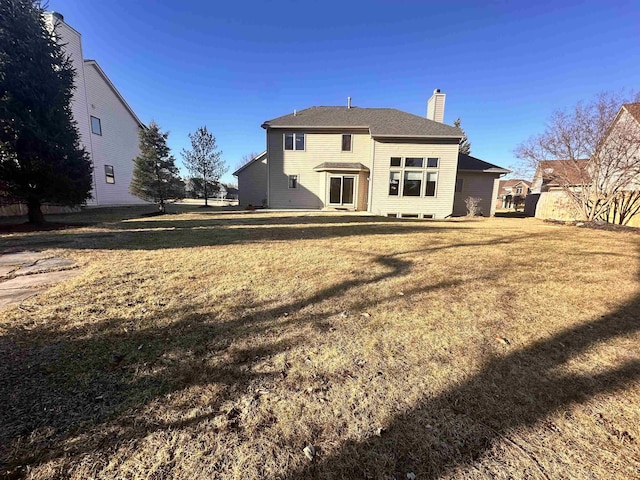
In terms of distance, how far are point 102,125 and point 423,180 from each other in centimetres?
2052

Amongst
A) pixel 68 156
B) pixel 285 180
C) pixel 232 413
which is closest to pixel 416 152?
pixel 285 180

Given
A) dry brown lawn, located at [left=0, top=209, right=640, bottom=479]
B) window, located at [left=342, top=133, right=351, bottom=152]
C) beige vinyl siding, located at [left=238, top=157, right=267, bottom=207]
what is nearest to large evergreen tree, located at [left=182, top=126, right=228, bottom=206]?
beige vinyl siding, located at [left=238, top=157, right=267, bottom=207]

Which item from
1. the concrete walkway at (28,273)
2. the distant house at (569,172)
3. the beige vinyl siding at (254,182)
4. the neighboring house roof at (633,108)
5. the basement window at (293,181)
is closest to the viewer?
the concrete walkway at (28,273)

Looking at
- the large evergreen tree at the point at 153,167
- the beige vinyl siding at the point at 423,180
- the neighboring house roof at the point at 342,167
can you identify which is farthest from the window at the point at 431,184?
the large evergreen tree at the point at 153,167

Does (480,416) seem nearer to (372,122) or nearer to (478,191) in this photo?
(372,122)

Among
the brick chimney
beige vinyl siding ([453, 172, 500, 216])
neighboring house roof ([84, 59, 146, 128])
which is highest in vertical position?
neighboring house roof ([84, 59, 146, 128])

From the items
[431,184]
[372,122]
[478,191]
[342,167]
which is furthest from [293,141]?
[478,191]

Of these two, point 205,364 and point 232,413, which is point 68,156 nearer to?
point 205,364

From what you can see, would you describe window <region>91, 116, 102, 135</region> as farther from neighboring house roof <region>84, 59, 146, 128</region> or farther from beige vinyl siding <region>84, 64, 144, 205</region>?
neighboring house roof <region>84, 59, 146, 128</region>

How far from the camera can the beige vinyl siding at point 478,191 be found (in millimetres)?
16703

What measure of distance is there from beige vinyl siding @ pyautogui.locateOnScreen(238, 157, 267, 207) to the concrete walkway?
52.4 feet

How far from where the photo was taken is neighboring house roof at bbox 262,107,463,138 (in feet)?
47.8

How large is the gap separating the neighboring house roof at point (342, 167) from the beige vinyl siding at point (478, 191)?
5.93 metres

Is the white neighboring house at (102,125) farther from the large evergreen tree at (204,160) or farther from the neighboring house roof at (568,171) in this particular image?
the neighboring house roof at (568,171)
